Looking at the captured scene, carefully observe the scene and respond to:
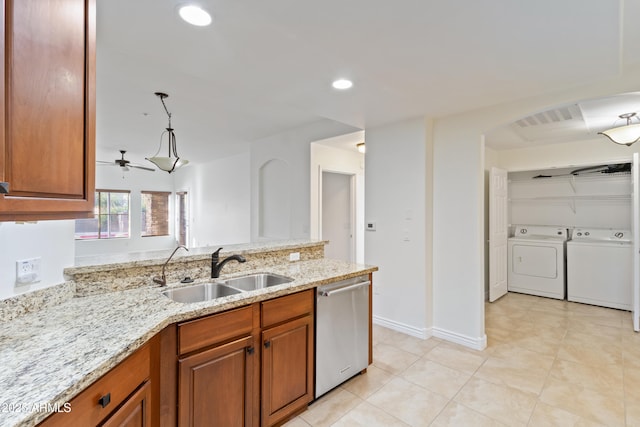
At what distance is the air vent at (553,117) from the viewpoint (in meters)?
3.18

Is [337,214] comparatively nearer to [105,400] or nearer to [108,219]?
[105,400]

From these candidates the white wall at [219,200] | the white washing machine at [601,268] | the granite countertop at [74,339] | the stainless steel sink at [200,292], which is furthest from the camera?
the white wall at [219,200]

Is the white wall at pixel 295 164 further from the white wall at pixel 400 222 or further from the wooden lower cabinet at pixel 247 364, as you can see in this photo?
the wooden lower cabinet at pixel 247 364

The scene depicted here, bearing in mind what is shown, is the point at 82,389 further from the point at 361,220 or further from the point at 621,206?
the point at 621,206

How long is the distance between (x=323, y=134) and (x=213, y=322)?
313cm

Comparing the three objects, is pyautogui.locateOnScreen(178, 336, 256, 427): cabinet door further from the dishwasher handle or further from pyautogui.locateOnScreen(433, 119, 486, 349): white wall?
pyautogui.locateOnScreen(433, 119, 486, 349): white wall

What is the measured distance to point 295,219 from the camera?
459cm

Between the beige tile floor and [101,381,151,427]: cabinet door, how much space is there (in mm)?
1034

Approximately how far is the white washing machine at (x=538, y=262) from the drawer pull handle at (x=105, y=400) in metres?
5.41

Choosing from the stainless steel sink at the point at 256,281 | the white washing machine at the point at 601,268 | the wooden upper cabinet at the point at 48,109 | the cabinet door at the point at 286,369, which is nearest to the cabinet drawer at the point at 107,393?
the wooden upper cabinet at the point at 48,109

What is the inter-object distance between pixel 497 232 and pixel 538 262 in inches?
33.1

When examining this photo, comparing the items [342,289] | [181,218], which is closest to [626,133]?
[342,289]

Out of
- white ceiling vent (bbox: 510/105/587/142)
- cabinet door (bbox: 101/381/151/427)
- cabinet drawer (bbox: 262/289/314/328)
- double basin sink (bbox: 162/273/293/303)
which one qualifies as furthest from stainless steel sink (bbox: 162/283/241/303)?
white ceiling vent (bbox: 510/105/587/142)

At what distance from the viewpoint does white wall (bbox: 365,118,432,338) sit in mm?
3270
